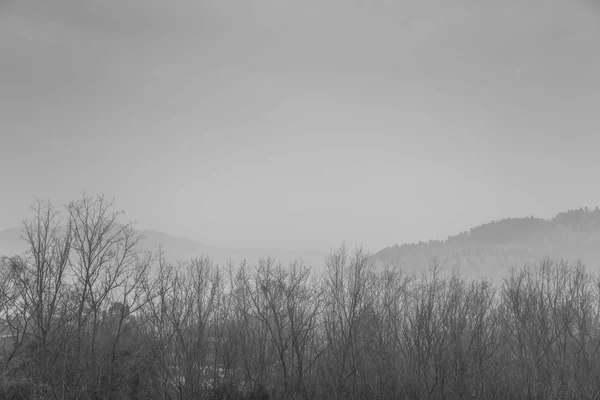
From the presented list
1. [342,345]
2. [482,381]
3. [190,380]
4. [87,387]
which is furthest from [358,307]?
[87,387]

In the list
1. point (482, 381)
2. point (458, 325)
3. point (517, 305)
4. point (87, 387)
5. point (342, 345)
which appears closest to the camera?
point (87, 387)

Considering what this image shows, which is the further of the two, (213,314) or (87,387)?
(213,314)

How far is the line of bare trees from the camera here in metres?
31.6

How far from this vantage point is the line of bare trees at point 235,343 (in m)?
31.6

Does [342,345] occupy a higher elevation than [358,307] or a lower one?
lower

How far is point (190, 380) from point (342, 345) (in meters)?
11.7

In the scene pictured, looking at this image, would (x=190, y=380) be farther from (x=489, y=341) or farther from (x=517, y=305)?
(x=517, y=305)

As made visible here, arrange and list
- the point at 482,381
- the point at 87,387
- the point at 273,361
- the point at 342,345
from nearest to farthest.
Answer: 1. the point at 87,387
2. the point at 482,381
3. the point at 342,345
4. the point at 273,361

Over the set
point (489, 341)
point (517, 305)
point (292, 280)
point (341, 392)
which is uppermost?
point (292, 280)

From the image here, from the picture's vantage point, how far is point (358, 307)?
135 feet

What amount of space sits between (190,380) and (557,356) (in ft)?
98.7

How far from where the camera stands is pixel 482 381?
31.7 meters

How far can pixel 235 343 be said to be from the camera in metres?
37.5

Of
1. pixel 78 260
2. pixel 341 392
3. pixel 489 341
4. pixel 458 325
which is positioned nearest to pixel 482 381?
pixel 458 325
